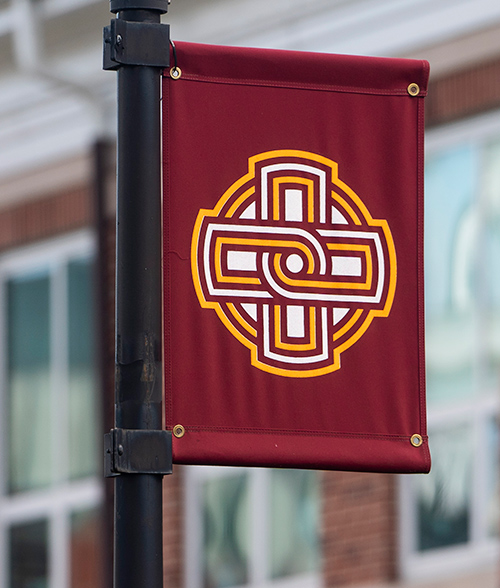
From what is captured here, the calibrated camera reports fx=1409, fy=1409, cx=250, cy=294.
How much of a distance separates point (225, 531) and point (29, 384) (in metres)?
2.82

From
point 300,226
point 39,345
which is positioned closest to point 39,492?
point 39,345

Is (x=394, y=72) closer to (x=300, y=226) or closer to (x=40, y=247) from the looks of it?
(x=300, y=226)

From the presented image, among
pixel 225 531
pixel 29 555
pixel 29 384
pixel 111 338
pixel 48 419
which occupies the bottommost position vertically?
pixel 29 555

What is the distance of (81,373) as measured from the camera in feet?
41.5

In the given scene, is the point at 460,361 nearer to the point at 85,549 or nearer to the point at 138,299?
the point at 85,549

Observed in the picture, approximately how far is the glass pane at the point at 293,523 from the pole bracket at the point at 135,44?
698cm

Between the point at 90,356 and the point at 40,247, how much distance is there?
1.20 metres

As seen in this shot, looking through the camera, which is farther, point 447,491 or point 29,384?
point 29,384

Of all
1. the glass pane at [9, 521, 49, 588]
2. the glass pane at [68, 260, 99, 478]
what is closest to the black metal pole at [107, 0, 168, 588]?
the glass pane at [68, 260, 99, 478]

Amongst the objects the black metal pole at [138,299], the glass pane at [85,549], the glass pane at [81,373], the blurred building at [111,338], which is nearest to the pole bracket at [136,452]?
the black metal pole at [138,299]

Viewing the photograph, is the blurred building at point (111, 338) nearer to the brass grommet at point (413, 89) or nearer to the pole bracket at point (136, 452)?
the brass grommet at point (413, 89)

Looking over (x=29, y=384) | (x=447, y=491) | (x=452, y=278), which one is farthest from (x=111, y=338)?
(x=447, y=491)

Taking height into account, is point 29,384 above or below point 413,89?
below

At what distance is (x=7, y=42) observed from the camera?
11695 millimetres
